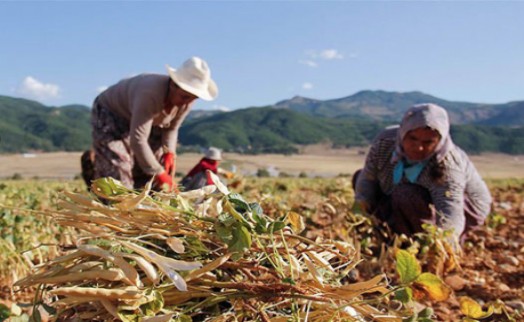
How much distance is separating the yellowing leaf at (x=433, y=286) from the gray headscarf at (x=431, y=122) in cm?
134

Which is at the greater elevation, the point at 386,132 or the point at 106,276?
the point at 386,132

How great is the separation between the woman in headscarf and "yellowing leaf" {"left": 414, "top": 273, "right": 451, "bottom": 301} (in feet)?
4.16

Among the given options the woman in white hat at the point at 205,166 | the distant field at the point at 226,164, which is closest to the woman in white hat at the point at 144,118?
the woman in white hat at the point at 205,166

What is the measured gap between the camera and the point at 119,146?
3.53 metres

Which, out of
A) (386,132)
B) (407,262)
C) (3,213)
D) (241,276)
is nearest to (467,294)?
(386,132)

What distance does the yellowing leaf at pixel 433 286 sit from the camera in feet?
3.66

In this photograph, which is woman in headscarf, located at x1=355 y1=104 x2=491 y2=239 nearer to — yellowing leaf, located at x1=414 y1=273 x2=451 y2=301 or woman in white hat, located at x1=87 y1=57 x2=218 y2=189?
woman in white hat, located at x1=87 y1=57 x2=218 y2=189

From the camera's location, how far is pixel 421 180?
2734 millimetres

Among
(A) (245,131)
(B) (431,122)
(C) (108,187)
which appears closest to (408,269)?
(C) (108,187)

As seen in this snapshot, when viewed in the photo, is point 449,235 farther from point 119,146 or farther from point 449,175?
point 119,146

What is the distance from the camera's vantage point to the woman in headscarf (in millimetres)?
2537

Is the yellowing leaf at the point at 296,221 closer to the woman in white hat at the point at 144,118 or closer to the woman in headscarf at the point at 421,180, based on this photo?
the woman in headscarf at the point at 421,180

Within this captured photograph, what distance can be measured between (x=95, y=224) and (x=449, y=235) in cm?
177

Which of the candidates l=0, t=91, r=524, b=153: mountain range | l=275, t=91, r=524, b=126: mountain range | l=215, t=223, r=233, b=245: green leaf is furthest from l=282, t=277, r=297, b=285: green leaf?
l=275, t=91, r=524, b=126: mountain range
